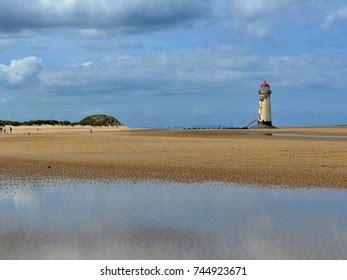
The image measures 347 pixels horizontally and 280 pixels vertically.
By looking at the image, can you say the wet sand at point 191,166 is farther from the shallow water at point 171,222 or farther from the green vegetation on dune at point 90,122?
the green vegetation on dune at point 90,122

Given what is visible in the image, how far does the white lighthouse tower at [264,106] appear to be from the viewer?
81375 mm

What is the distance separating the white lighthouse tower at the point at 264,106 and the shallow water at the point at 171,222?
65.6 metres

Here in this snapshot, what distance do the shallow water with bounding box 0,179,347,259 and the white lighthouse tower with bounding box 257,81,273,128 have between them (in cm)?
6561

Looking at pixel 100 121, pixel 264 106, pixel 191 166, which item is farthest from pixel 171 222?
pixel 100 121

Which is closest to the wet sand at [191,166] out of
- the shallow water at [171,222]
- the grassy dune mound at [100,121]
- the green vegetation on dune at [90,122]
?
the shallow water at [171,222]

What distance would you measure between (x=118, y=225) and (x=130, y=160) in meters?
15.6

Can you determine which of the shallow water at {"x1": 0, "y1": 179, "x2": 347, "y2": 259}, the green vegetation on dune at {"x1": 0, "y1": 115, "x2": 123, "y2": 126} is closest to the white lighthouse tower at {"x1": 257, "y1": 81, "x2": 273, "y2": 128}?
the green vegetation on dune at {"x1": 0, "y1": 115, "x2": 123, "y2": 126}

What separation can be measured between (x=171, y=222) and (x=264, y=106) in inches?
2826

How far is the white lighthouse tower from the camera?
81.4 metres

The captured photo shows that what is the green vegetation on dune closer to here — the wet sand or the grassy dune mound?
the grassy dune mound

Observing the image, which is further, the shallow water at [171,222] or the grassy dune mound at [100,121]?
the grassy dune mound at [100,121]

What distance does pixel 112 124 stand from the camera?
11544 centimetres
